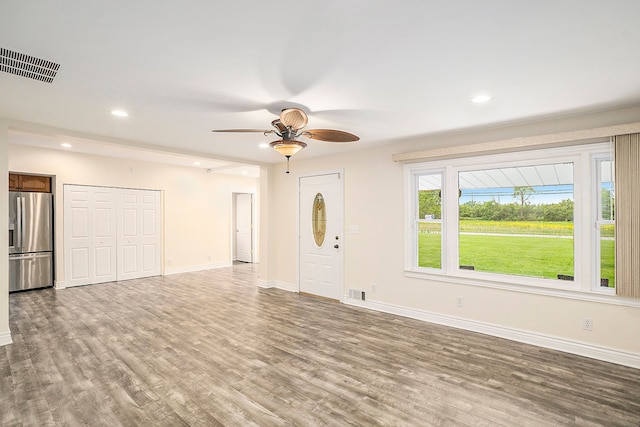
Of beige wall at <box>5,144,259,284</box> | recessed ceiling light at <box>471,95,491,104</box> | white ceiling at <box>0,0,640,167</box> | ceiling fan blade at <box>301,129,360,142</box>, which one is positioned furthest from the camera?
beige wall at <box>5,144,259,284</box>

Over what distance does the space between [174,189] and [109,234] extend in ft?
5.49

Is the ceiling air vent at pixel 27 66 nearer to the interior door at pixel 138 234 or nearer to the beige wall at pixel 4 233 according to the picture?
the beige wall at pixel 4 233

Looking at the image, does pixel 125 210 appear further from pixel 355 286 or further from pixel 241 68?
pixel 241 68

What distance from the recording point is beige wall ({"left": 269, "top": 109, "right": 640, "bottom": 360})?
3273mm

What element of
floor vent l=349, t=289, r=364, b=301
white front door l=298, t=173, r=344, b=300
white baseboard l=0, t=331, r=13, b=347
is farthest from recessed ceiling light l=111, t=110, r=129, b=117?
floor vent l=349, t=289, r=364, b=301

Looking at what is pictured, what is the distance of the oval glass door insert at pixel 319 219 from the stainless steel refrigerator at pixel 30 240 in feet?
16.4

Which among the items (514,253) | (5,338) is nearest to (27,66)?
(5,338)

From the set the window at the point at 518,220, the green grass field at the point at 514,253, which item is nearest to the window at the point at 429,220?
the green grass field at the point at 514,253

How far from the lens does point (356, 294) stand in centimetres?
521

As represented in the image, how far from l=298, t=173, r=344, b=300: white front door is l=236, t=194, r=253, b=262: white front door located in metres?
4.17

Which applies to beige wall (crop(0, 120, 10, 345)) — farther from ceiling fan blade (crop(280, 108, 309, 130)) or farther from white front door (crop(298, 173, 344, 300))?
white front door (crop(298, 173, 344, 300))

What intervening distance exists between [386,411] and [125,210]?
674 centimetres

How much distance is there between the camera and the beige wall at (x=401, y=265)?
327 cm

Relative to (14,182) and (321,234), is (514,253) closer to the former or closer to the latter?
(321,234)
